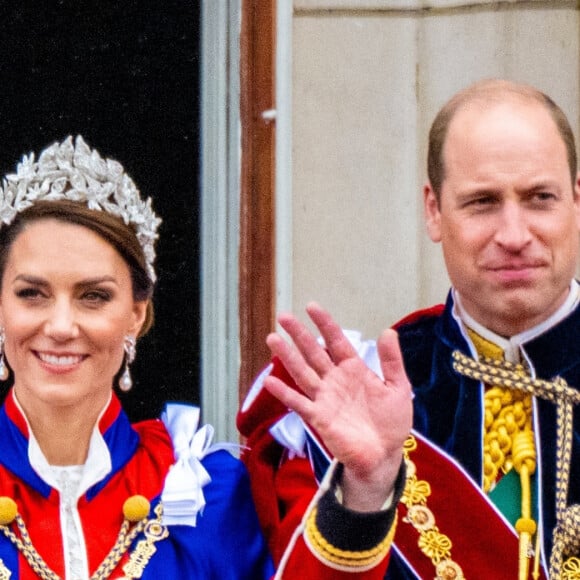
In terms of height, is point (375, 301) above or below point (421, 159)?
below

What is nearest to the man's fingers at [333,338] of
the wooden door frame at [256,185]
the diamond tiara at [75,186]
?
the diamond tiara at [75,186]

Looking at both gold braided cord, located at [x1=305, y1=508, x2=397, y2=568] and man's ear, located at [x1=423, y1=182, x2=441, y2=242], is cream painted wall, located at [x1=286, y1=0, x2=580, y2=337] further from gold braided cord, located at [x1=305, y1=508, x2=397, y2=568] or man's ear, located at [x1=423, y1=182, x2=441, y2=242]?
gold braided cord, located at [x1=305, y1=508, x2=397, y2=568]

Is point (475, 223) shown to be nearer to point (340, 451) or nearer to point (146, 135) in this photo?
point (340, 451)

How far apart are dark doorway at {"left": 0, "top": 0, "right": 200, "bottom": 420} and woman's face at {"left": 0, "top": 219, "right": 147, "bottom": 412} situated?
0.96 m

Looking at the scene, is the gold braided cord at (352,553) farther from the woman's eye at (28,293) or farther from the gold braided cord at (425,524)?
the woman's eye at (28,293)

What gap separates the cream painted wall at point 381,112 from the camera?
11.9 feet

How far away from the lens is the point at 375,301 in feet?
12.1

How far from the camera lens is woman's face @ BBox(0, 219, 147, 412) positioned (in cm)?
262

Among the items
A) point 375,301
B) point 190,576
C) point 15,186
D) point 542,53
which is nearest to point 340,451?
point 190,576

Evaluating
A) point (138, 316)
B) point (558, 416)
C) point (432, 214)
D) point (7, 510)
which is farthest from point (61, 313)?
point (558, 416)

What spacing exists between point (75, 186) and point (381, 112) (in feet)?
3.91

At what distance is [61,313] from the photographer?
2.61 metres

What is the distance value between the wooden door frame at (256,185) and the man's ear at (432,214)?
809 millimetres

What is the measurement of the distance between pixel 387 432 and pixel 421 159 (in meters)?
1.45
